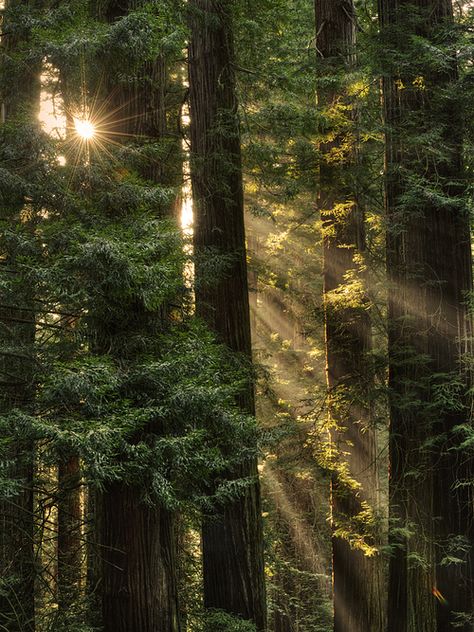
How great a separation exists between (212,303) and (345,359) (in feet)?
7.88

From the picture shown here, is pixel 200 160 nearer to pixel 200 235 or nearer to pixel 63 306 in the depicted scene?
pixel 200 235

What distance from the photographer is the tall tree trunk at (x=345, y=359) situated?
951 centimetres

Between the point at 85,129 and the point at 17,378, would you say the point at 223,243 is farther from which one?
the point at 17,378

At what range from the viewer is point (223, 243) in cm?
861

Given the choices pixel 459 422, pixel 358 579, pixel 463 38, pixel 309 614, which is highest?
pixel 463 38

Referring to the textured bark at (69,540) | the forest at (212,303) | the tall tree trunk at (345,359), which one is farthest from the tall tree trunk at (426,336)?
the textured bark at (69,540)

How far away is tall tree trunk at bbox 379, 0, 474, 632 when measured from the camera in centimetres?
827

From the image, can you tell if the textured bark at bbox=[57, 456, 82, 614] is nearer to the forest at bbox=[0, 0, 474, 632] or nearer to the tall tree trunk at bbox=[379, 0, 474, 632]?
the forest at bbox=[0, 0, 474, 632]

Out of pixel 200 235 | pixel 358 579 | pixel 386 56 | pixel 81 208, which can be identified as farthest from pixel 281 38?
pixel 358 579

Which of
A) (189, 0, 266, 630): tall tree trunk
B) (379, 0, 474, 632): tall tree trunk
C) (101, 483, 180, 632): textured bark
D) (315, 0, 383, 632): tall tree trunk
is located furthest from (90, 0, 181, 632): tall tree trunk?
(315, 0, 383, 632): tall tree trunk

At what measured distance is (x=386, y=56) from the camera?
852 cm

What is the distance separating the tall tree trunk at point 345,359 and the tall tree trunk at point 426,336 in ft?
2.23

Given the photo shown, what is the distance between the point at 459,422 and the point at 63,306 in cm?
521

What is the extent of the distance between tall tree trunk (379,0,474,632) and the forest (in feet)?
0.09
